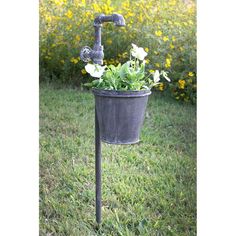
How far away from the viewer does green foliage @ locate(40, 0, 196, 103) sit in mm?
2477

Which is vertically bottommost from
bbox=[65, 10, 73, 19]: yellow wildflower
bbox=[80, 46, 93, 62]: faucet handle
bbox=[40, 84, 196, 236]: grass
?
bbox=[40, 84, 196, 236]: grass

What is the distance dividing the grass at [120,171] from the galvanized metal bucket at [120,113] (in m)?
0.29

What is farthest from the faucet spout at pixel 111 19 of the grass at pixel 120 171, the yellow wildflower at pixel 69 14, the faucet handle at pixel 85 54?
the grass at pixel 120 171

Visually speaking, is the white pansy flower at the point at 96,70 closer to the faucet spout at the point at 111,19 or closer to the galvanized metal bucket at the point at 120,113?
the galvanized metal bucket at the point at 120,113

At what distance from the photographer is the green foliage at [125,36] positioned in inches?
97.5

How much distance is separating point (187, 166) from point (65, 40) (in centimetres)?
85

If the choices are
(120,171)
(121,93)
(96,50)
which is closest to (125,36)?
(96,50)

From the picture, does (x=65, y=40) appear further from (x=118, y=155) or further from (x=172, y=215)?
(x=172, y=215)

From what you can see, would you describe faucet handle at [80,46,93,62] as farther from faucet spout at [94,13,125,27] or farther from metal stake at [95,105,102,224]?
metal stake at [95,105,102,224]

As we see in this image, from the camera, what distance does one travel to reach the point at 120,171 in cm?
253

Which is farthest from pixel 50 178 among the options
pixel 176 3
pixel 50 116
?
pixel 176 3

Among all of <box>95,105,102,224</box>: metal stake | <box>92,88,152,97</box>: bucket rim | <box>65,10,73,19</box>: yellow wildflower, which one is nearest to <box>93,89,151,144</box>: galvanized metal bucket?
<box>92,88,152,97</box>: bucket rim
